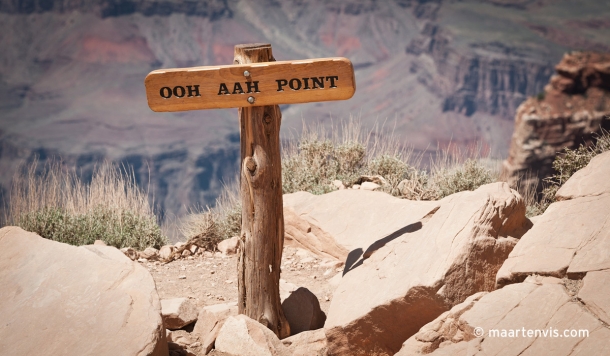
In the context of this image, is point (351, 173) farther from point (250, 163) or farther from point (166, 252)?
point (250, 163)

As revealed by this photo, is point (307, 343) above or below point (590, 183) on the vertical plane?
below

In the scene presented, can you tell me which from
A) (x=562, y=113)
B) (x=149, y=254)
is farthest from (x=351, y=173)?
(x=562, y=113)

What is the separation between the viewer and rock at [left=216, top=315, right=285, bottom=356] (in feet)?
12.6

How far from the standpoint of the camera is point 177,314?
436cm

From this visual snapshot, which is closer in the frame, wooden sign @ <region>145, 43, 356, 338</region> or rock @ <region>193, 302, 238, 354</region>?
wooden sign @ <region>145, 43, 356, 338</region>

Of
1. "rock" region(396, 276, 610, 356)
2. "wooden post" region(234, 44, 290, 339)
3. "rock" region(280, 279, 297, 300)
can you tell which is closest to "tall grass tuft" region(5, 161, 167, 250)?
"rock" region(280, 279, 297, 300)

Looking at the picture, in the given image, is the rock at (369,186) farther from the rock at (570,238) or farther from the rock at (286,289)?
the rock at (570,238)

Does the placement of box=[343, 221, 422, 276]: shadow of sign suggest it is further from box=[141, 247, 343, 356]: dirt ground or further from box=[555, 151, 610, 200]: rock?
box=[555, 151, 610, 200]: rock

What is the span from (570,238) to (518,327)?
83 cm

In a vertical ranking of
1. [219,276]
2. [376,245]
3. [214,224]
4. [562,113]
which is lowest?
[562,113]

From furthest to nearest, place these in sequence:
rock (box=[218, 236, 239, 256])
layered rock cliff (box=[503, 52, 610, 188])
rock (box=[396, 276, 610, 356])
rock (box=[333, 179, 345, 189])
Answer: layered rock cliff (box=[503, 52, 610, 188])
rock (box=[333, 179, 345, 189])
rock (box=[218, 236, 239, 256])
rock (box=[396, 276, 610, 356])

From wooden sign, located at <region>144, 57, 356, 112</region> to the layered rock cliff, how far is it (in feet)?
112

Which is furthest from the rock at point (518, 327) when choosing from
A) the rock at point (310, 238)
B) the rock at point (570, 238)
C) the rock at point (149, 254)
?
the rock at point (149, 254)

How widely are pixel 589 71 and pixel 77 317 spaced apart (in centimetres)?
4427
